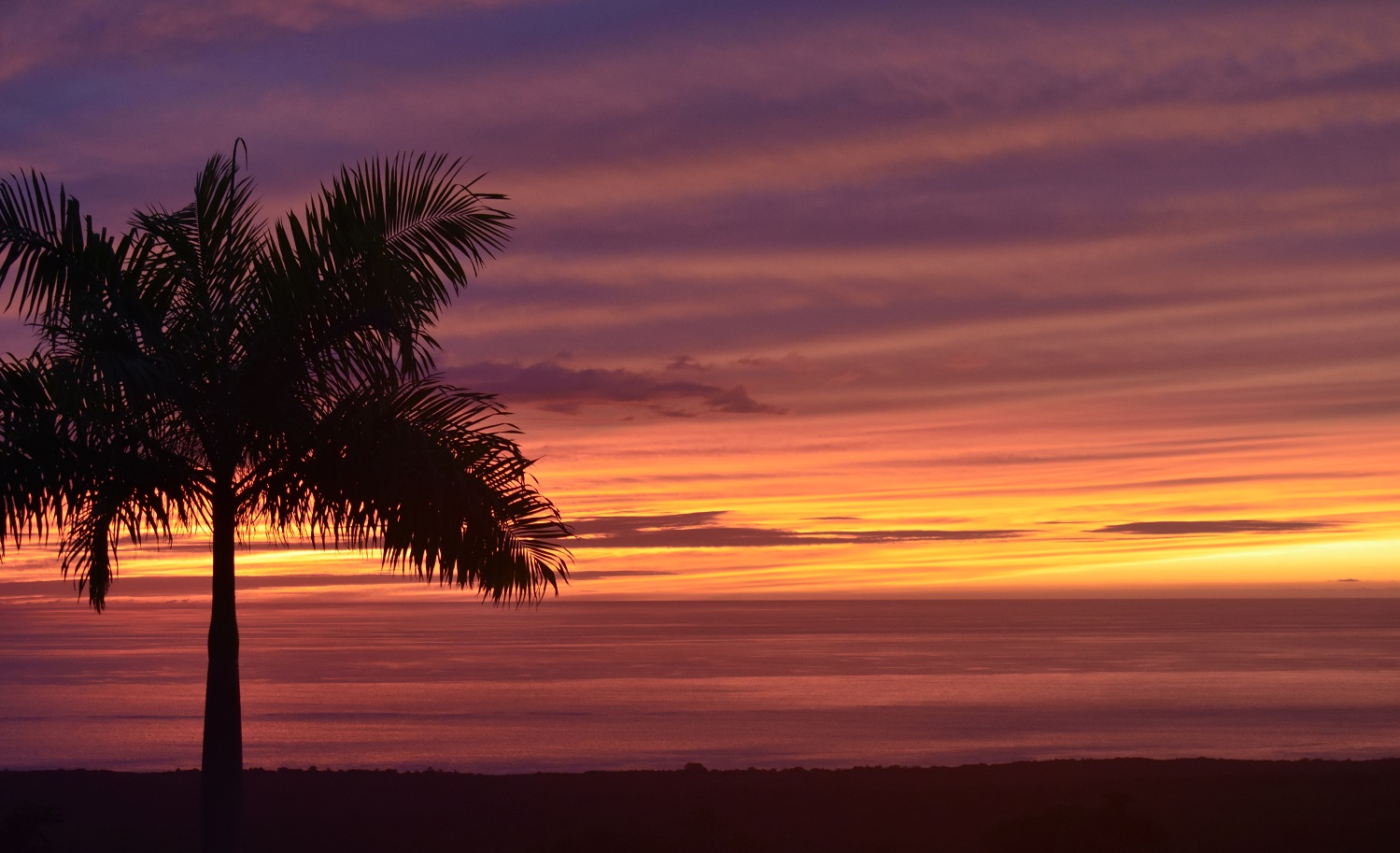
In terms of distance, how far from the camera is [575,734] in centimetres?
4341

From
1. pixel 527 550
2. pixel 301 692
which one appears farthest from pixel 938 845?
pixel 301 692

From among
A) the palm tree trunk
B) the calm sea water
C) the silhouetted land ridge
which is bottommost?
the calm sea water

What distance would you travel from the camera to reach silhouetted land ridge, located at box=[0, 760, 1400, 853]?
514 inches

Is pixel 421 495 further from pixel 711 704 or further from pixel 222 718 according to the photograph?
pixel 711 704

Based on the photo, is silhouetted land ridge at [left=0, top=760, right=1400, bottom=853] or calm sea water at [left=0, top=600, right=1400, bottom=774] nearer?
silhouetted land ridge at [left=0, top=760, right=1400, bottom=853]

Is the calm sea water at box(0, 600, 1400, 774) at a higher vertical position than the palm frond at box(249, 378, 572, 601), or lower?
lower

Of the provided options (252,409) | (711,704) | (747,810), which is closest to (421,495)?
(252,409)

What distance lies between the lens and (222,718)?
33.6 ft

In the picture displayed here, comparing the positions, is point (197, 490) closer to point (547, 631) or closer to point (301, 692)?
point (301, 692)

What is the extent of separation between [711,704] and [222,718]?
47.8 meters

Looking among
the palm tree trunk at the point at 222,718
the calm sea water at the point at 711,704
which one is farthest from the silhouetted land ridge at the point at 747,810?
the calm sea water at the point at 711,704

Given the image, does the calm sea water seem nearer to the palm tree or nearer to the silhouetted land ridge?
the silhouetted land ridge

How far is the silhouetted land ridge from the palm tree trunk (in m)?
3.07

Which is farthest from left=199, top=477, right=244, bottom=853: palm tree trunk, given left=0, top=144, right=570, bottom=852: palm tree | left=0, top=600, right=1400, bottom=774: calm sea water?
left=0, top=600, right=1400, bottom=774: calm sea water
